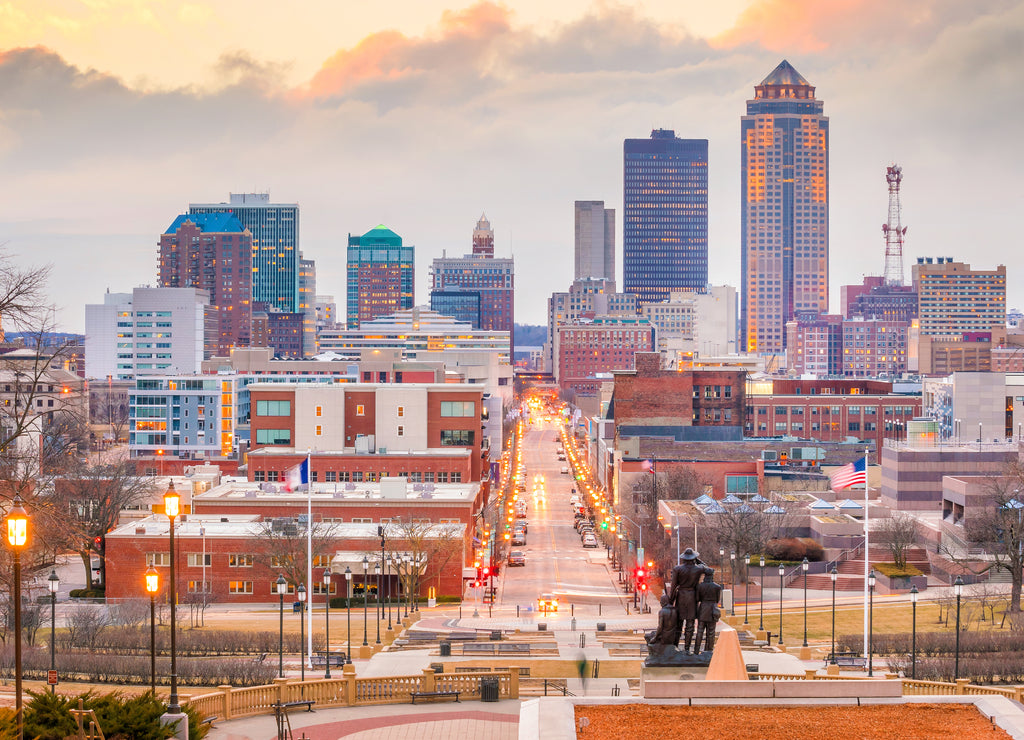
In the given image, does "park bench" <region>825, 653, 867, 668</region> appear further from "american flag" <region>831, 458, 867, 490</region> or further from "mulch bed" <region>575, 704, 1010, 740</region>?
"mulch bed" <region>575, 704, 1010, 740</region>

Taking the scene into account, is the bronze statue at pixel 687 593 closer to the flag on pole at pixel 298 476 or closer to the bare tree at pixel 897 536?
the flag on pole at pixel 298 476

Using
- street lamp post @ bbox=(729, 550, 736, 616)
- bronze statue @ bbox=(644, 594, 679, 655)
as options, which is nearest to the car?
street lamp post @ bbox=(729, 550, 736, 616)

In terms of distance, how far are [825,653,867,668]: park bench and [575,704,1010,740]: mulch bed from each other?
24.9 m

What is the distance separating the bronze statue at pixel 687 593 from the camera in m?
36.4

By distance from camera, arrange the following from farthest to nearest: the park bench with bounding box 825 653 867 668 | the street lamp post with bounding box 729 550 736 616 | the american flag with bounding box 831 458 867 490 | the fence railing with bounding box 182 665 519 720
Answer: the street lamp post with bounding box 729 550 736 616 → the american flag with bounding box 831 458 867 490 → the park bench with bounding box 825 653 867 668 → the fence railing with bounding box 182 665 519 720

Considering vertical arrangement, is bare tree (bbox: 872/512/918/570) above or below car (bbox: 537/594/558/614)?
above

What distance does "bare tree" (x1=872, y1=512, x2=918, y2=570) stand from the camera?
327 ft

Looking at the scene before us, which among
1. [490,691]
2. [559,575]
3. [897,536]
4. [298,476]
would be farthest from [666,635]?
[559,575]

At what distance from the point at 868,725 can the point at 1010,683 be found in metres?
25.1

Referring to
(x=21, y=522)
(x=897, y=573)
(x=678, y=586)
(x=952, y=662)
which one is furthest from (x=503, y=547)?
(x=21, y=522)

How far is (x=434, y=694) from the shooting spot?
43.4 metres

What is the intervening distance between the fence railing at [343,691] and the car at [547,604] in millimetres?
39525

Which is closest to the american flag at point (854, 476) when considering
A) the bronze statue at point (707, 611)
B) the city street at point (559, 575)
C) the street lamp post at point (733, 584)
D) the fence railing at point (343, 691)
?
the street lamp post at point (733, 584)

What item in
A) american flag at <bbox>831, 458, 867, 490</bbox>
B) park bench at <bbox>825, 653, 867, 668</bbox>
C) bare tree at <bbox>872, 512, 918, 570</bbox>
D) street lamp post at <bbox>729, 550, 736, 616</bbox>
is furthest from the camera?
bare tree at <bbox>872, 512, 918, 570</bbox>
